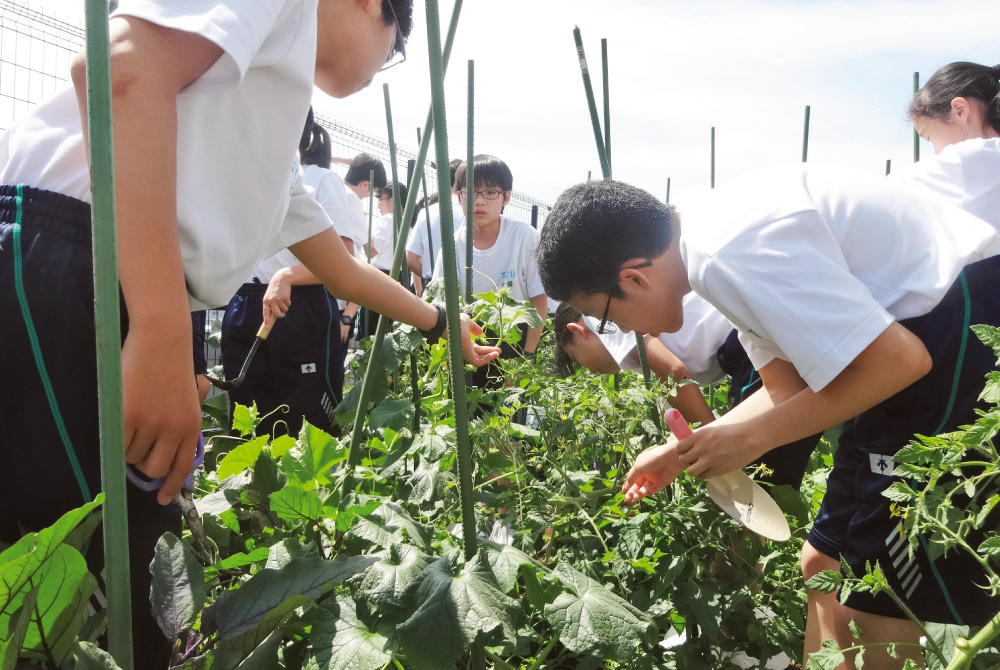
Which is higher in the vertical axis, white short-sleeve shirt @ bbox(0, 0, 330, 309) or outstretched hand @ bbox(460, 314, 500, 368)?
white short-sleeve shirt @ bbox(0, 0, 330, 309)

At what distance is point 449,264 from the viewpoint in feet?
2.78

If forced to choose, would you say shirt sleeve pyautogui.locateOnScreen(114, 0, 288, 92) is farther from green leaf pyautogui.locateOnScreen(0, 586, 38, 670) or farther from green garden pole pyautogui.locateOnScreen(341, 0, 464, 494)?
green leaf pyautogui.locateOnScreen(0, 586, 38, 670)

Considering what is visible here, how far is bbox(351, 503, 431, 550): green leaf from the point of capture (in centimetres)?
92

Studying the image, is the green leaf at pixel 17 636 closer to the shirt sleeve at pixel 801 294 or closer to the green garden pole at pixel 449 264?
the green garden pole at pixel 449 264

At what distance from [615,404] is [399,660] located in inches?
24.5

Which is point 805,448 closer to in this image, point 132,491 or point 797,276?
point 797,276

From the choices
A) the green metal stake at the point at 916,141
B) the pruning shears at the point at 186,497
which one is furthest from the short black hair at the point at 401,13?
the green metal stake at the point at 916,141

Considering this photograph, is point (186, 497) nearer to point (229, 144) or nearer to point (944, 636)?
point (229, 144)

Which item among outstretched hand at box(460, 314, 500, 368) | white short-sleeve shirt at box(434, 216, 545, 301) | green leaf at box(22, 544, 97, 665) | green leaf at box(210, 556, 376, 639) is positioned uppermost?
green leaf at box(22, 544, 97, 665)

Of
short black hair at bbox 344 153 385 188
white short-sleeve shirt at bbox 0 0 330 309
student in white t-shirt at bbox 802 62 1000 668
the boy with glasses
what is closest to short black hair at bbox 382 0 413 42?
white short-sleeve shirt at bbox 0 0 330 309

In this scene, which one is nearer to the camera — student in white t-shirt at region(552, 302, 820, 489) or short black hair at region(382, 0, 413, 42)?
short black hair at region(382, 0, 413, 42)

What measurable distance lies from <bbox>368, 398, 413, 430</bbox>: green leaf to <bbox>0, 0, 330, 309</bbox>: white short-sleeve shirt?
0.53m

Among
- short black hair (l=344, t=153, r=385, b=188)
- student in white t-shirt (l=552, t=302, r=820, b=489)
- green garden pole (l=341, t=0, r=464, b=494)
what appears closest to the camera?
green garden pole (l=341, t=0, r=464, b=494)

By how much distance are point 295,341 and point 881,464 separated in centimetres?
194
